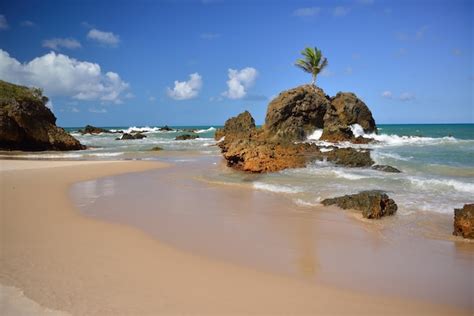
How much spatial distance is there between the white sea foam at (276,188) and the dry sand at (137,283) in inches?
206

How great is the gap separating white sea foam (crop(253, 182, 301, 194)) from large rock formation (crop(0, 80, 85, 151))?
20.6m

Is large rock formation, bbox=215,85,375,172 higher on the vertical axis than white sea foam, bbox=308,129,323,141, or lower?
higher

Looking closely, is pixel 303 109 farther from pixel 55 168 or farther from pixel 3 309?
pixel 3 309

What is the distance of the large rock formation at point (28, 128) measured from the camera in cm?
2544

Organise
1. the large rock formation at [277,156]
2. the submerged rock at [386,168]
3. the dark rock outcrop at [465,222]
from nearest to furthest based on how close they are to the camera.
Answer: the dark rock outcrop at [465,222] → the submerged rock at [386,168] → the large rock formation at [277,156]

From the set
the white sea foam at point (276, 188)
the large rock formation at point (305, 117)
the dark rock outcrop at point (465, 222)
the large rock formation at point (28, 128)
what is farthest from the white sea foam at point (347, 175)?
the large rock formation at point (28, 128)

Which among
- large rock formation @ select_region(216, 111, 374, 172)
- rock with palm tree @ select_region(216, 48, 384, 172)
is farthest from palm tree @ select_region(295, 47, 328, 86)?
large rock formation @ select_region(216, 111, 374, 172)

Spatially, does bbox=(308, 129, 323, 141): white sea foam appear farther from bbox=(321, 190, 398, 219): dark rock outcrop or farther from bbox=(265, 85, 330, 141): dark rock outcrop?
bbox=(321, 190, 398, 219): dark rock outcrop

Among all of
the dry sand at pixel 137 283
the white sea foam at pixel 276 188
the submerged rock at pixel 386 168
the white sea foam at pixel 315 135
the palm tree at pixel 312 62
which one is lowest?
the dry sand at pixel 137 283

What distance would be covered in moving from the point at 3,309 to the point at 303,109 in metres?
29.8

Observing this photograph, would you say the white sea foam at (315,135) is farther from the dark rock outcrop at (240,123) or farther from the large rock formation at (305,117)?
the dark rock outcrop at (240,123)

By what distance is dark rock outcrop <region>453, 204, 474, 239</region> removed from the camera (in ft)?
20.8

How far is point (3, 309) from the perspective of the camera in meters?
3.71

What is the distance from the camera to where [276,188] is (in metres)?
11.3
